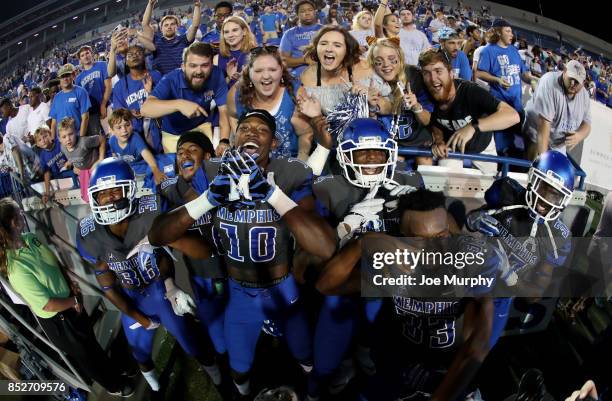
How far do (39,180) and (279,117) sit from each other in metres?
1.02

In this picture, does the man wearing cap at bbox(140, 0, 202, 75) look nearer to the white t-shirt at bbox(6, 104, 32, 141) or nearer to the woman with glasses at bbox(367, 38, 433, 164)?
the white t-shirt at bbox(6, 104, 32, 141)

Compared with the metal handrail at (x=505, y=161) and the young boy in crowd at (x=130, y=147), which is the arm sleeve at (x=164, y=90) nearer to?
the young boy in crowd at (x=130, y=147)

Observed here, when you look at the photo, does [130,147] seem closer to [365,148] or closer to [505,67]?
[365,148]

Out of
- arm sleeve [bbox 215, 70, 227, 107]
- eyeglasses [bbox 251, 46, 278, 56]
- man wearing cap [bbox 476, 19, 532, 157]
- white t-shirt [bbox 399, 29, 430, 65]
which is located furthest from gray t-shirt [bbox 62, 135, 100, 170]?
man wearing cap [bbox 476, 19, 532, 157]

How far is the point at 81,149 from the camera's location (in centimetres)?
187

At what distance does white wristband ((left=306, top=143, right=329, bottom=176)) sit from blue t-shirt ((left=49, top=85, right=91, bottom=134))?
92cm

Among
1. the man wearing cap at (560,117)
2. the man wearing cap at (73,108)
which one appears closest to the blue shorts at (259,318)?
the man wearing cap at (73,108)

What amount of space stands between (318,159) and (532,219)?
0.81 m

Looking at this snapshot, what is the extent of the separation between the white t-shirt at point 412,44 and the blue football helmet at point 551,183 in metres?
0.59

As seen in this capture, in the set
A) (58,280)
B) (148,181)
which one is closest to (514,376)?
(148,181)

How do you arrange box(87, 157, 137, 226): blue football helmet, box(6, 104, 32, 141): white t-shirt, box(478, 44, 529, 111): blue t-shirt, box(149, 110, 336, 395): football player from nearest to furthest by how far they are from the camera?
box(149, 110, 336, 395): football player, box(87, 157, 137, 226): blue football helmet, box(478, 44, 529, 111): blue t-shirt, box(6, 104, 32, 141): white t-shirt

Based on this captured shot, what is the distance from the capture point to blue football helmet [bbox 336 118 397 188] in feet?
5.32

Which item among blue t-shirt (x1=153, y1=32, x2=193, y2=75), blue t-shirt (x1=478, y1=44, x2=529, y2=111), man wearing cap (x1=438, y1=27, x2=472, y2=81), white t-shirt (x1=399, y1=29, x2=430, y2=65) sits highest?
blue t-shirt (x1=153, y1=32, x2=193, y2=75)

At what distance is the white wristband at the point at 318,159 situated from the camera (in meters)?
1.79
